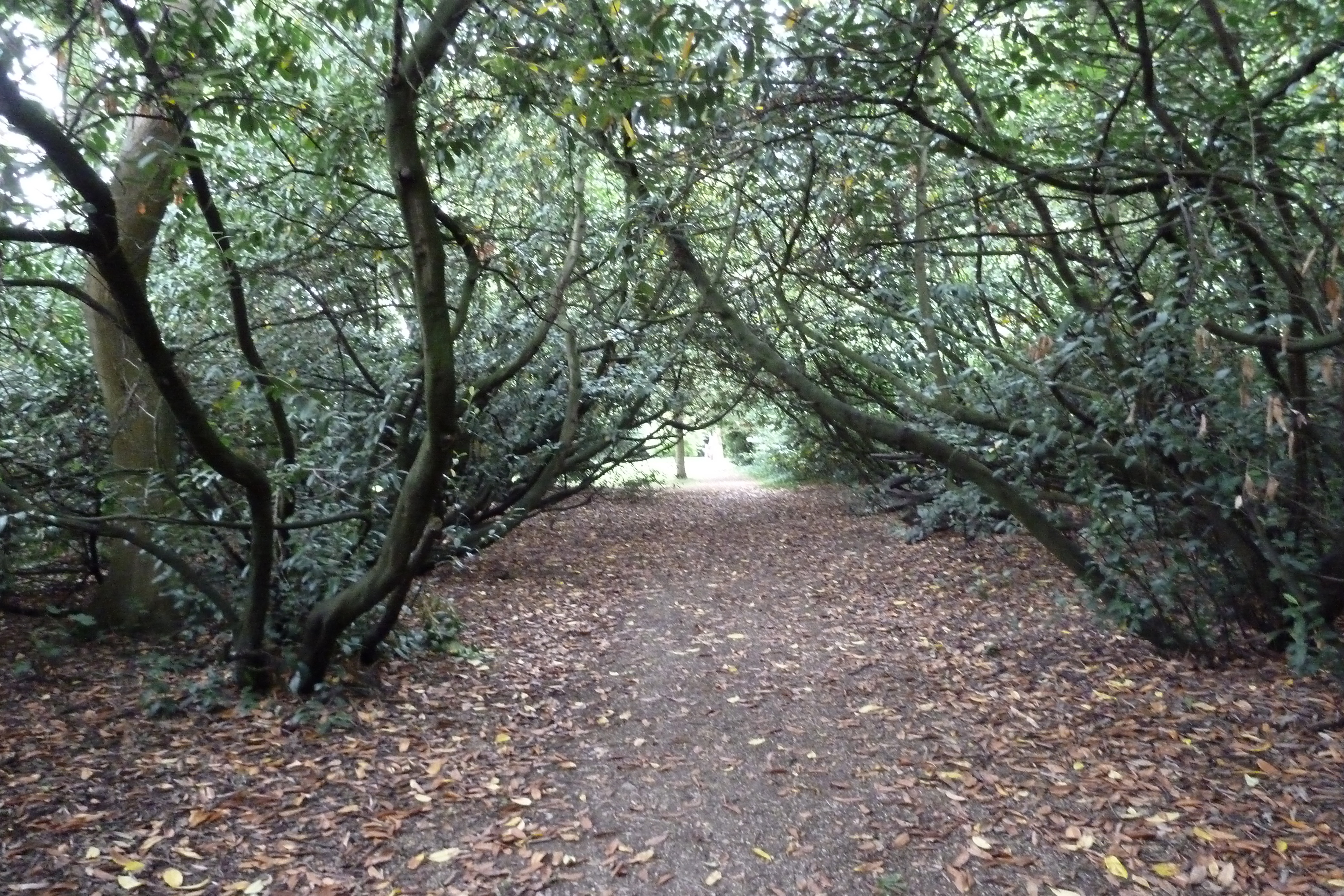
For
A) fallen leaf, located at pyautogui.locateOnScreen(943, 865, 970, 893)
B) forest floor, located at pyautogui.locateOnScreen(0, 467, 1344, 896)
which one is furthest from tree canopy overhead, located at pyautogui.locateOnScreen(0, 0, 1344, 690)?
fallen leaf, located at pyautogui.locateOnScreen(943, 865, 970, 893)

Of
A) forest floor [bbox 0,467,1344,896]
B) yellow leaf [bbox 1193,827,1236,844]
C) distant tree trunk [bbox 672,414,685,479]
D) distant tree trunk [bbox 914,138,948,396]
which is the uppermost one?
distant tree trunk [bbox 914,138,948,396]

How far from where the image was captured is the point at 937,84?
19.0 feet

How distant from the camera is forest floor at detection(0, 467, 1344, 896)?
3.81 meters

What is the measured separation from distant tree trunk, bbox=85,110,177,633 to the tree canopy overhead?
3cm

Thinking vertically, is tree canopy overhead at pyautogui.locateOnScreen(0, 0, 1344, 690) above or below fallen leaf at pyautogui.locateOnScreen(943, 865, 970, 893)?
above

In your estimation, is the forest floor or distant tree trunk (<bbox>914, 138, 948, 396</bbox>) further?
distant tree trunk (<bbox>914, 138, 948, 396</bbox>)

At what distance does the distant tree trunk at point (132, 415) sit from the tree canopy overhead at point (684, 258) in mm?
29

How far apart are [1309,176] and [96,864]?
263 inches

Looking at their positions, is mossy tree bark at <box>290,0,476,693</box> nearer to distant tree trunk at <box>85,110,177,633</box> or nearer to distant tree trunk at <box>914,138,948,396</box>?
distant tree trunk at <box>85,110,177,633</box>

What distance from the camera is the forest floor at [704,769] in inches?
150

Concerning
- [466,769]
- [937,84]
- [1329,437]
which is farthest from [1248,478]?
[466,769]

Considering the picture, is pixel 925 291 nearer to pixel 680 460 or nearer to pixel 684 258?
pixel 684 258

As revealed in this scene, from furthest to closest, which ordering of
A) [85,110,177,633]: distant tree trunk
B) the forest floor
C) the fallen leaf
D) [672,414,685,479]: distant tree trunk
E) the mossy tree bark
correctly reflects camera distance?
1. [672,414,685,479]: distant tree trunk
2. [85,110,177,633]: distant tree trunk
3. the mossy tree bark
4. the forest floor
5. the fallen leaf

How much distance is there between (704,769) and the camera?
193 inches
